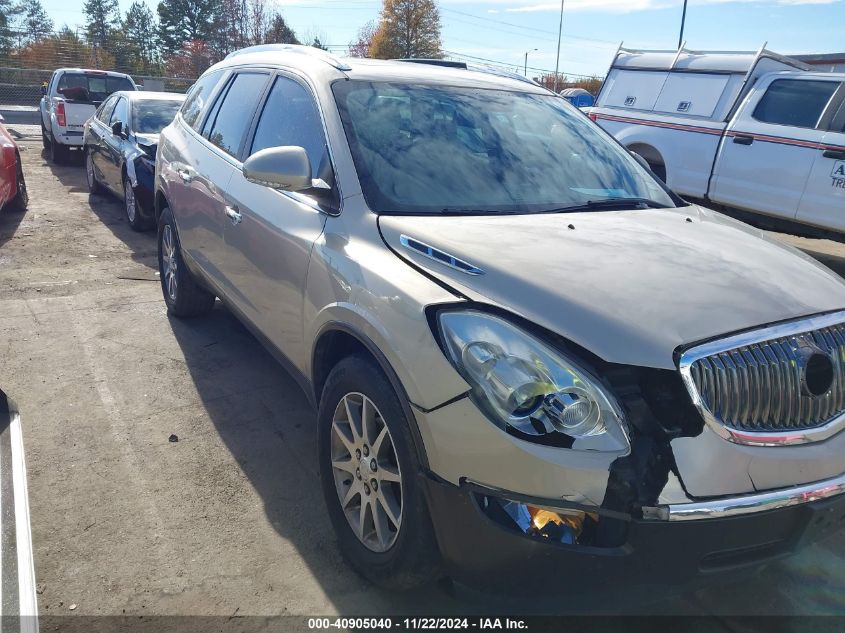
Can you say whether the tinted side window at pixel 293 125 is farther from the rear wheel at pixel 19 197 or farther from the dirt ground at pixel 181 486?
the rear wheel at pixel 19 197

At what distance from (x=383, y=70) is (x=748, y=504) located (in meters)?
2.58

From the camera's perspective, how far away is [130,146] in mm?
8414

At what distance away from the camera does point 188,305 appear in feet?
17.8

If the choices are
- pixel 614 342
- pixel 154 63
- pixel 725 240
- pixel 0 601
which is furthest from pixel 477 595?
pixel 154 63

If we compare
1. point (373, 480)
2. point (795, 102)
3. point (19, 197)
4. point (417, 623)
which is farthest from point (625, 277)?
point (19, 197)

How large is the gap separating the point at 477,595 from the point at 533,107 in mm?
2551

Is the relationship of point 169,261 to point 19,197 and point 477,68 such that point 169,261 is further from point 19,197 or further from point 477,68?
point 19,197

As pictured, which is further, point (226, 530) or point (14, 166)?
point (14, 166)

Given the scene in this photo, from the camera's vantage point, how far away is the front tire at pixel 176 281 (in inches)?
205

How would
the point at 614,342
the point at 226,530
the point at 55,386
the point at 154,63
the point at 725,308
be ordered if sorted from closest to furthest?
the point at 614,342 < the point at 725,308 < the point at 226,530 < the point at 55,386 < the point at 154,63

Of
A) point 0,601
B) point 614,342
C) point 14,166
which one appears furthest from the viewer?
point 14,166

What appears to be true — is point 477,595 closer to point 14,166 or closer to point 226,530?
point 226,530

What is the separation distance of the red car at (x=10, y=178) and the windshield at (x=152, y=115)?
4.79ft

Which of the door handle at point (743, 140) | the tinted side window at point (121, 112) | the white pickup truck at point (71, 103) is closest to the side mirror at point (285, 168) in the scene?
the tinted side window at point (121, 112)
